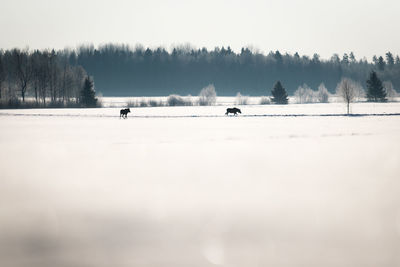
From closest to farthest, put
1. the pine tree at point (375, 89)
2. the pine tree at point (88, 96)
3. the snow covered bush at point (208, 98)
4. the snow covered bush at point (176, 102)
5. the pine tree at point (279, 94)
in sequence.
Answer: the pine tree at point (88, 96) → the snow covered bush at point (176, 102) → the pine tree at point (375, 89) → the pine tree at point (279, 94) → the snow covered bush at point (208, 98)

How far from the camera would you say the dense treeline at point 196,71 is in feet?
527

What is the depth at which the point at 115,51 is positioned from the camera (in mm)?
167000

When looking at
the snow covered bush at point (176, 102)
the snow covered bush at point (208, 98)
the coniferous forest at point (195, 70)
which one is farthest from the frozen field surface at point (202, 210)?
the coniferous forest at point (195, 70)

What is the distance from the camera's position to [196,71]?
556 ft

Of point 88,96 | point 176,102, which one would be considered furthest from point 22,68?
point 176,102

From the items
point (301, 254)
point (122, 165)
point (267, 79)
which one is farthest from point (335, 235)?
point (267, 79)

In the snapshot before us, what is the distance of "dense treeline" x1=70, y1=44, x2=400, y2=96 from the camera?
16050 centimetres

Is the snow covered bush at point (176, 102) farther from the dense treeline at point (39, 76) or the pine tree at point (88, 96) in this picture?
the dense treeline at point (39, 76)

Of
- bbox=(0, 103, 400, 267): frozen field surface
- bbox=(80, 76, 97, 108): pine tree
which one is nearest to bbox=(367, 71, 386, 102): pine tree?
bbox=(80, 76, 97, 108): pine tree

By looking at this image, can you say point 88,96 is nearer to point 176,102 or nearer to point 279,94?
point 176,102

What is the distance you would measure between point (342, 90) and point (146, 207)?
47669mm

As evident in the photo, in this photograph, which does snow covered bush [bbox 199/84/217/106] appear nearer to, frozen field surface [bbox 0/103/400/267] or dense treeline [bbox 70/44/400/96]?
dense treeline [bbox 70/44/400/96]

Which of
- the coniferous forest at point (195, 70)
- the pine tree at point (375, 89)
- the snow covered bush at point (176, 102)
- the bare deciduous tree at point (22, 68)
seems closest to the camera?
the snow covered bush at point (176, 102)

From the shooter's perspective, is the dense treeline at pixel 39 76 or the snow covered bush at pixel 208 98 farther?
the snow covered bush at pixel 208 98
